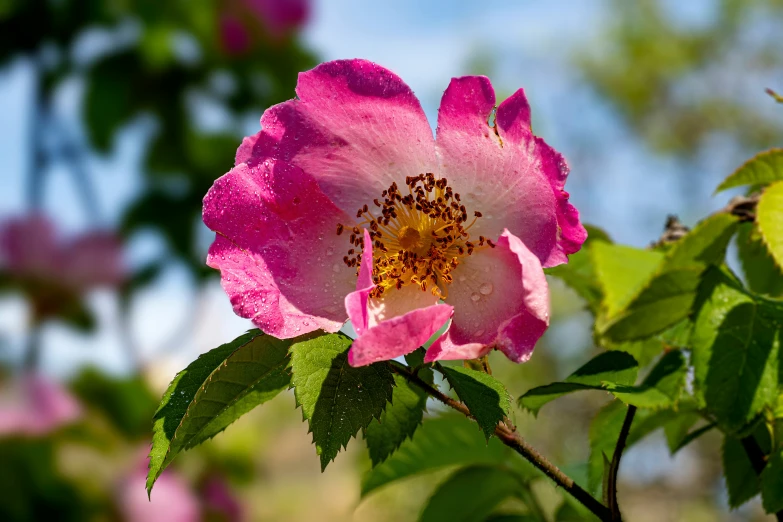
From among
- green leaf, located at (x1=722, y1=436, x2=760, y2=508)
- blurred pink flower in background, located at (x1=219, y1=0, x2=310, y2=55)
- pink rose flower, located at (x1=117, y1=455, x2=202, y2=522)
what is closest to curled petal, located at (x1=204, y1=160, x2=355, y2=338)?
green leaf, located at (x1=722, y1=436, x2=760, y2=508)

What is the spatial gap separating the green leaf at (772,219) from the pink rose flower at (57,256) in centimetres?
234

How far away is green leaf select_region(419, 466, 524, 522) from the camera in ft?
2.01

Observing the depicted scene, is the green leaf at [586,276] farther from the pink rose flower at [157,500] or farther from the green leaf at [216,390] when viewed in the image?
the pink rose flower at [157,500]

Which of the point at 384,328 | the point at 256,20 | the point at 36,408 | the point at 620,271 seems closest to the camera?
the point at 384,328

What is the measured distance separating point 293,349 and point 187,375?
7 centimetres

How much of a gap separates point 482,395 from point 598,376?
106mm

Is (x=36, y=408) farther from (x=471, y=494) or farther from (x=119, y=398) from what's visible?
(x=471, y=494)

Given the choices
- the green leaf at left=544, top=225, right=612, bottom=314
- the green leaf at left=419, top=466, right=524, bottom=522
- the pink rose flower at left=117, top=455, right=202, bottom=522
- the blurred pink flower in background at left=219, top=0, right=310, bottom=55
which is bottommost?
the pink rose flower at left=117, top=455, right=202, bottom=522

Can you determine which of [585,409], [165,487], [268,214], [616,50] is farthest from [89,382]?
[616,50]

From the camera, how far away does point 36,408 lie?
190cm

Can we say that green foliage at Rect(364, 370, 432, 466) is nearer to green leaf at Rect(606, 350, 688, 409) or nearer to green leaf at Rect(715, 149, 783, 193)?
green leaf at Rect(606, 350, 688, 409)

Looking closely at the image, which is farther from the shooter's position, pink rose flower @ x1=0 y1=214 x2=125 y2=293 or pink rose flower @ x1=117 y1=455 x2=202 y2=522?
pink rose flower @ x1=0 y1=214 x2=125 y2=293

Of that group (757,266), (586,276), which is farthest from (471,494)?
(757,266)

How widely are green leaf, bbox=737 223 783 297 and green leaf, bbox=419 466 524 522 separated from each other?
0.88ft
